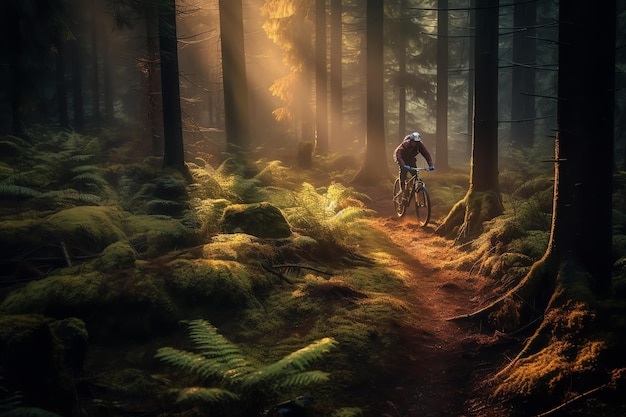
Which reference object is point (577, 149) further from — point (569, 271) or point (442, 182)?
point (442, 182)

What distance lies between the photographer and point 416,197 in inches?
523

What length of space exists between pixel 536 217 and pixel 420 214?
4.90 meters

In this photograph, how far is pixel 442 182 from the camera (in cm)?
1928

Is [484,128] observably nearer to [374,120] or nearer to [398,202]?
[398,202]

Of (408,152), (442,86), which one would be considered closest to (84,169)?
(408,152)

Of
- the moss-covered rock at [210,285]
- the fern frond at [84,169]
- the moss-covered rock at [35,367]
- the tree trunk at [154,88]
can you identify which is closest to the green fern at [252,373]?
the moss-covered rock at [35,367]

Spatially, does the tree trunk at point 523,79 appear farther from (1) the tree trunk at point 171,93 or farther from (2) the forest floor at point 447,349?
(2) the forest floor at point 447,349

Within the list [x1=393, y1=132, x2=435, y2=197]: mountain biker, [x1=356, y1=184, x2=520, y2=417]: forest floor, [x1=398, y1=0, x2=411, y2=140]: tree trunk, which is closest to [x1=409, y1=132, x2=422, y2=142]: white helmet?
[x1=393, y1=132, x2=435, y2=197]: mountain biker

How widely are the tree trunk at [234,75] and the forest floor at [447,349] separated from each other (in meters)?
11.4

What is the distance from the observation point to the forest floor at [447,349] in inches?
192

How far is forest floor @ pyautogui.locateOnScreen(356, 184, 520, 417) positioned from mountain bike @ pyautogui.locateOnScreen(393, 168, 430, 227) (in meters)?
3.11

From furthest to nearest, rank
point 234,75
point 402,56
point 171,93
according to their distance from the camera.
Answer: point 402,56
point 234,75
point 171,93

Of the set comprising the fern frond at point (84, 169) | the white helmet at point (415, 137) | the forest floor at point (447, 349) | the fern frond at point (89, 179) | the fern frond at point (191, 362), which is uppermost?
the white helmet at point (415, 137)

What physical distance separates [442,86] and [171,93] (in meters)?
16.3
